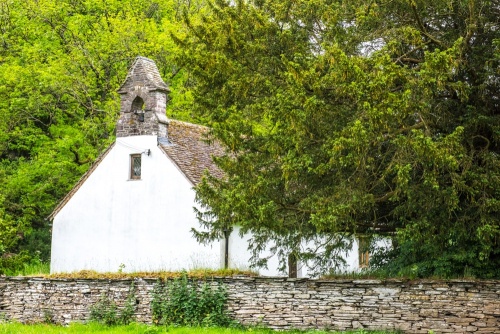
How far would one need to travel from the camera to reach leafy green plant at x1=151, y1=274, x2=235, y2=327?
50.6 ft

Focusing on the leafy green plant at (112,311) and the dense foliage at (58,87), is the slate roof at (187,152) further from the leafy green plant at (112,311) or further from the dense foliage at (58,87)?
the leafy green plant at (112,311)

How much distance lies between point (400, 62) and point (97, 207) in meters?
14.8

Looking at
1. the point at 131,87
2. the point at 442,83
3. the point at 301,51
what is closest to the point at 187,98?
the point at 131,87

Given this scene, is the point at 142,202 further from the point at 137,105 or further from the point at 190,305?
the point at 190,305

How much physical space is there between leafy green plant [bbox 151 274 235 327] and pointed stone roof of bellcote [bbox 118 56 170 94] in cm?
987

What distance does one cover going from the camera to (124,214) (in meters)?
24.6

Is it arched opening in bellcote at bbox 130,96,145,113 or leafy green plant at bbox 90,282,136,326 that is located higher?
arched opening in bellcote at bbox 130,96,145,113

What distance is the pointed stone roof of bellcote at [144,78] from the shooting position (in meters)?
24.3

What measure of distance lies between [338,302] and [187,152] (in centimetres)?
1115

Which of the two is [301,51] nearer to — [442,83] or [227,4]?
[227,4]

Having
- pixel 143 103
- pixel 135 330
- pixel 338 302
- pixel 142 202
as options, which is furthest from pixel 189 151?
pixel 338 302

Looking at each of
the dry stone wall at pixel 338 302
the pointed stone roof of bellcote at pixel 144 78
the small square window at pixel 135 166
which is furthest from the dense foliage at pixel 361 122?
the small square window at pixel 135 166

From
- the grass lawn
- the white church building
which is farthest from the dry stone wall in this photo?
the white church building

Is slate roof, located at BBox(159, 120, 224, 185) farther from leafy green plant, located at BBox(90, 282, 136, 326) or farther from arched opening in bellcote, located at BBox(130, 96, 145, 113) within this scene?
leafy green plant, located at BBox(90, 282, 136, 326)
